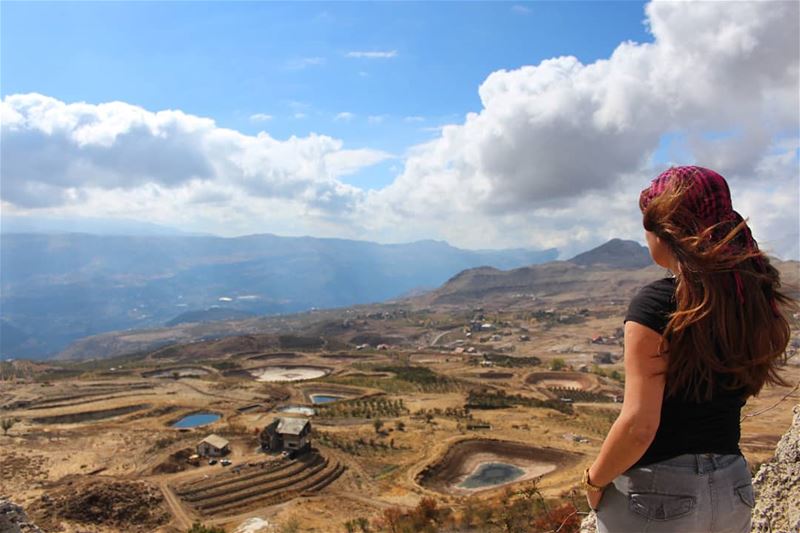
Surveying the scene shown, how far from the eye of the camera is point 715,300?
1.93 m

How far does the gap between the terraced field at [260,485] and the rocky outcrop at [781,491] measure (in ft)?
61.7

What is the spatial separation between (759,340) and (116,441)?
3225 cm

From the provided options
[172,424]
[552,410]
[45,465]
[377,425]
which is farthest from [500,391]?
[45,465]

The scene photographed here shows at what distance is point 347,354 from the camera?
235ft

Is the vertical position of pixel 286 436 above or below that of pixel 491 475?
above

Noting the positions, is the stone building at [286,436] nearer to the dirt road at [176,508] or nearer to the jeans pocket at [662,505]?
the dirt road at [176,508]

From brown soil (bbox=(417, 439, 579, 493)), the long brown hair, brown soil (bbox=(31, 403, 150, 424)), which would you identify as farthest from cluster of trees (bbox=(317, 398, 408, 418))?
the long brown hair

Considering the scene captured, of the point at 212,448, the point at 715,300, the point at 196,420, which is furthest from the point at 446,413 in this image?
the point at 715,300

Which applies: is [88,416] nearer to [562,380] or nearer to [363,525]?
[363,525]

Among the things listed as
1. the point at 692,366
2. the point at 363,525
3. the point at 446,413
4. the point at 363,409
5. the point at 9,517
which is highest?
the point at 692,366

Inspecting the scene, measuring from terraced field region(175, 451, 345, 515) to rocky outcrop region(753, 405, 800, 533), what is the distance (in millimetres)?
18852

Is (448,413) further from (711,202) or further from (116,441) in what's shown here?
(711,202)

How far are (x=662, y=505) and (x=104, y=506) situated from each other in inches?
844

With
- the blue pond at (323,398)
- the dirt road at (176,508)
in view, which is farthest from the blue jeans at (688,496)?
the blue pond at (323,398)
